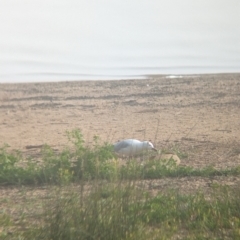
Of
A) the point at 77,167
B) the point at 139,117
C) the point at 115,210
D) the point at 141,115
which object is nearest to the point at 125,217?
the point at 115,210

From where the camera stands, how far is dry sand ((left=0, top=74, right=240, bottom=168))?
34.8 ft

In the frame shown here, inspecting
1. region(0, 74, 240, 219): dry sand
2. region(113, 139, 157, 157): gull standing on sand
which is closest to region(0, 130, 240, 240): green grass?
region(0, 74, 240, 219): dry sand

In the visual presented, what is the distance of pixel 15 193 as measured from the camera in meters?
7.64

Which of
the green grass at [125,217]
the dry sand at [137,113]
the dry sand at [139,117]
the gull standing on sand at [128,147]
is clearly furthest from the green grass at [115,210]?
the dry sand at [137,113]

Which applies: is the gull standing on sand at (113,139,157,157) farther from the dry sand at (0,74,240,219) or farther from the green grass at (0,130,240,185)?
the dry sand at (0,74,240,219)

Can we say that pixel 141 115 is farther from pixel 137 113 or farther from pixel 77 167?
pixel 77 167

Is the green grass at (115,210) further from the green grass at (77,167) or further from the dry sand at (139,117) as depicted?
the dry sand at (139,117)

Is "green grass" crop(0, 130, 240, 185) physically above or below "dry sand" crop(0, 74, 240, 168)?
above

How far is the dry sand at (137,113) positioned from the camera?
418 inches

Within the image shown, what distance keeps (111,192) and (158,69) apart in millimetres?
12025

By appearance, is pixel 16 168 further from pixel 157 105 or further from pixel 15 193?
pixel 157 105

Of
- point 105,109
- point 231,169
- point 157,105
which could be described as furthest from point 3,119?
point 231,169

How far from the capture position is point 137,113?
13016 millimetres

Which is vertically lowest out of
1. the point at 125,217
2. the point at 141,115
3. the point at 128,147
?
the point at 141,115
